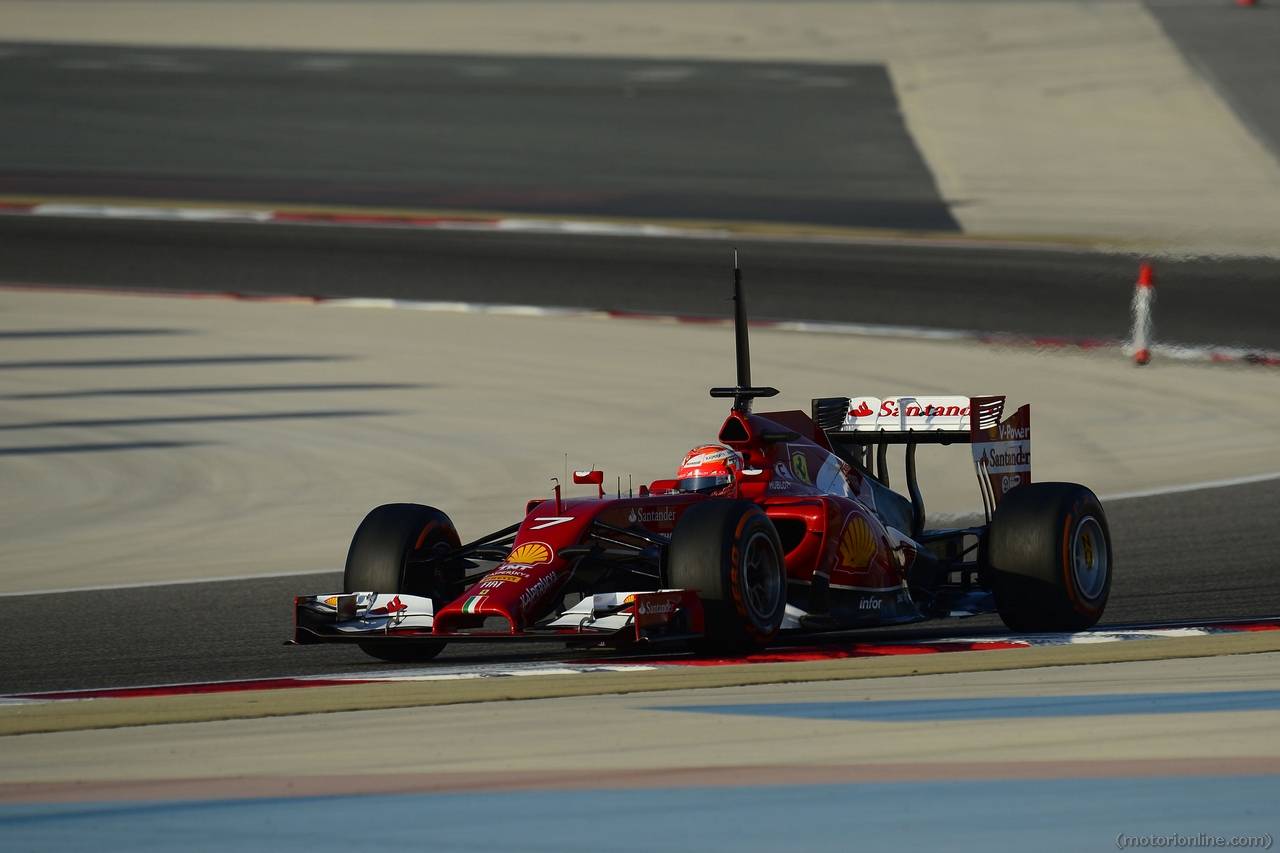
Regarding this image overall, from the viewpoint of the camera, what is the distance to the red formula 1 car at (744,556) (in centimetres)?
807

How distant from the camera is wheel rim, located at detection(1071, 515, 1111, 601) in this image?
372 inches

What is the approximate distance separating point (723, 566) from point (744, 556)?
7.7 inches

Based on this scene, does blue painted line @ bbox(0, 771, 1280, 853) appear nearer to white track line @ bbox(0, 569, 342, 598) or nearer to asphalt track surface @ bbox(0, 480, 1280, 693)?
asphalt track surface @ bbox(0, 480, 1280, 693)

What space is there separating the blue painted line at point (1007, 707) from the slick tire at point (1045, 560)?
7.42ft

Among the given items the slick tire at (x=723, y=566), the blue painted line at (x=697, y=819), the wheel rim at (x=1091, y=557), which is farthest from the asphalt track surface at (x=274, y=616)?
the blue painted line at (x=697, y=819)

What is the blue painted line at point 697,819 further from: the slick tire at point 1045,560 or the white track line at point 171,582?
the white track line at point 171,582

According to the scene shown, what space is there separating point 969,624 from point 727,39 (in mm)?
29366

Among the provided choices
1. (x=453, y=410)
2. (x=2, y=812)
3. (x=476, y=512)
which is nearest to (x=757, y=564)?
(x=2, y=812)

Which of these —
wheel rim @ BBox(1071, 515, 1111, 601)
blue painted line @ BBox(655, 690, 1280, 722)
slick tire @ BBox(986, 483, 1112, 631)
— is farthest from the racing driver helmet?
blue painted line @ BBox(655, 690, 1280, 722)

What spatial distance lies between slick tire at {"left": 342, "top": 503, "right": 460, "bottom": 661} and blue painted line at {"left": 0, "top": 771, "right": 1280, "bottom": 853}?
10.6 feet

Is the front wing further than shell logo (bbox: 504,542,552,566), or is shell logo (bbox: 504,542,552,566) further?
shell logo (bbox: 504,542,552,566)

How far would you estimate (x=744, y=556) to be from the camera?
320 inches

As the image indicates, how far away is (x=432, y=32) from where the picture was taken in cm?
3953

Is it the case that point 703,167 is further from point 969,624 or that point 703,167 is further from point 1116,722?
point 1116,722
